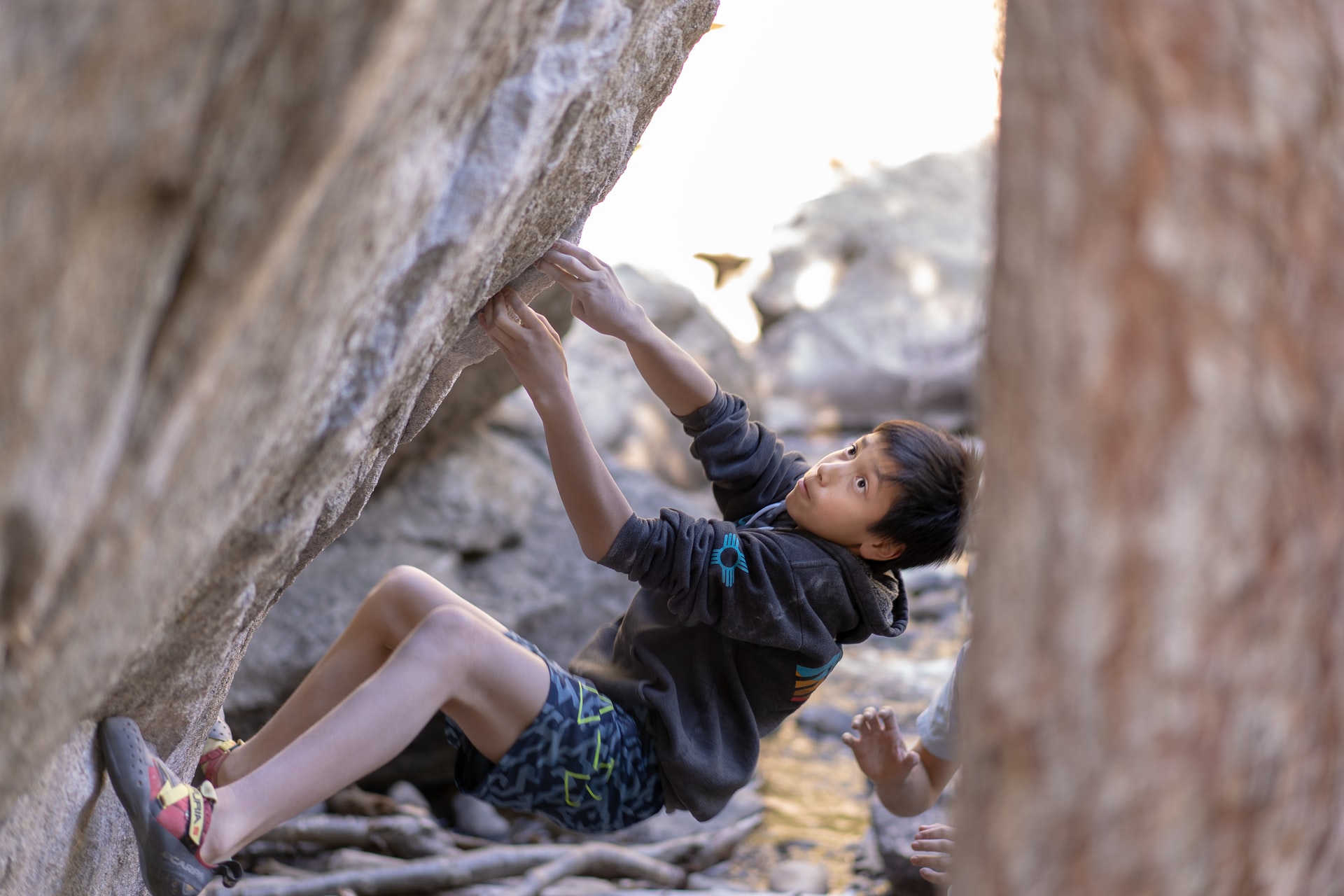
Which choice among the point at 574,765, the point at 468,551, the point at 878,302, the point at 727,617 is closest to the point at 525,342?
the point at 727,617

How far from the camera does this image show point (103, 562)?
45.9 inches

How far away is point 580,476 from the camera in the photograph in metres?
2.09

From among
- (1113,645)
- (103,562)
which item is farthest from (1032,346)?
(103,562)

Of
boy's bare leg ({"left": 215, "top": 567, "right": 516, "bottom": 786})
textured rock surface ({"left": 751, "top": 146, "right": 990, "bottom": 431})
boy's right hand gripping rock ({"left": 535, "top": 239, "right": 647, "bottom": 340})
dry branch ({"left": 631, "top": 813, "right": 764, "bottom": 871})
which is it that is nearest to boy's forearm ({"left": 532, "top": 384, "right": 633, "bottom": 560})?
boy's right hand gripping rock ({"left": 535, "top": 239, "right": 647, "bottom": 340})

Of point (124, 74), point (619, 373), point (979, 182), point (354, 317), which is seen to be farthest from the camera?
point (979, 182)

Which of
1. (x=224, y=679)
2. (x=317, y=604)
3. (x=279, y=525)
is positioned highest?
(x=279, y=525)

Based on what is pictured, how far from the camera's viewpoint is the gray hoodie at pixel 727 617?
2.17m

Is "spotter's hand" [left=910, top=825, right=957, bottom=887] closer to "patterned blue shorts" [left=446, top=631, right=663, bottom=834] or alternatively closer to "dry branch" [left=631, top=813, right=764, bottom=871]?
"patterned blue shorts" [left=446, top=631, right=663, bottom=834]

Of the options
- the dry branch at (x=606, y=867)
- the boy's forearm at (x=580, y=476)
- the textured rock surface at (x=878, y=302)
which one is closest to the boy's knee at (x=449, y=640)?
the boy's forearm at (x=580, y=476)

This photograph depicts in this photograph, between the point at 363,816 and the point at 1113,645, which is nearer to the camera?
the point at 1113,645

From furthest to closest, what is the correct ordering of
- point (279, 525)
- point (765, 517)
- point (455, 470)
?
point (455, 470)
point (765, 517)
point (279, 525)

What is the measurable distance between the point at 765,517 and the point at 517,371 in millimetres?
714

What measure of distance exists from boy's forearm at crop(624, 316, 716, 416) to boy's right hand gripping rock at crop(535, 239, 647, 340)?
0.06 metres

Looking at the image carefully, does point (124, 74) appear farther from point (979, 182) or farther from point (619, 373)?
point (979, 182)
